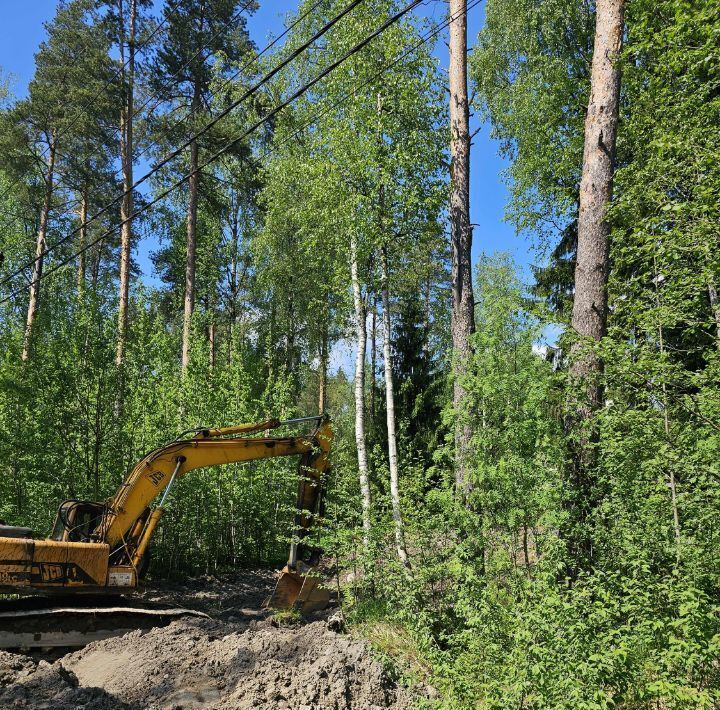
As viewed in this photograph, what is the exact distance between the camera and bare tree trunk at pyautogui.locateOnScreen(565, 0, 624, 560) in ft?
18.8

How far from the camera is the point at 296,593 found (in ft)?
27.9

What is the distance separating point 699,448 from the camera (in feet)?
16.8

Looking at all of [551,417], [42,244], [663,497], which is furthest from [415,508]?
[42,244]

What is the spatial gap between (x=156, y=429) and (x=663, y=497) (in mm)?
8980

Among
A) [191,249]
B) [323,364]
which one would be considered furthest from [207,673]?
[323,364]

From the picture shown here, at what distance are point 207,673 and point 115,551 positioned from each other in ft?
8.48

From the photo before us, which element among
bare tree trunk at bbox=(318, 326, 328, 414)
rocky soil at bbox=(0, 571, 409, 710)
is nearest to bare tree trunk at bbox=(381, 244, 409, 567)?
Answer: rocky soil at bbox=(0, 571, 409, 710)

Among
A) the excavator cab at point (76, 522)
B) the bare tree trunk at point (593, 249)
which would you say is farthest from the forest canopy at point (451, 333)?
the excavator cab at point (76, 522)

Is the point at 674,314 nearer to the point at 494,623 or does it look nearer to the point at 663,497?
the point at 663,497

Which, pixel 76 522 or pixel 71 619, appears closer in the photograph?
pixel 71 619

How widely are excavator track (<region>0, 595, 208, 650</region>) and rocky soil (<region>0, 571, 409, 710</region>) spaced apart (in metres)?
0.36

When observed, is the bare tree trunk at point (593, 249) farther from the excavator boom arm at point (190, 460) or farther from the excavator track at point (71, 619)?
the excavator track at point (71, 619)

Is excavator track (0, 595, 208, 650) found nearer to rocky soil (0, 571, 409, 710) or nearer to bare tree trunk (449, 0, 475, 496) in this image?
rocky soil (0, 571, 409, 710)

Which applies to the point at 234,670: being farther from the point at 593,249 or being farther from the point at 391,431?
the point at 593,249
